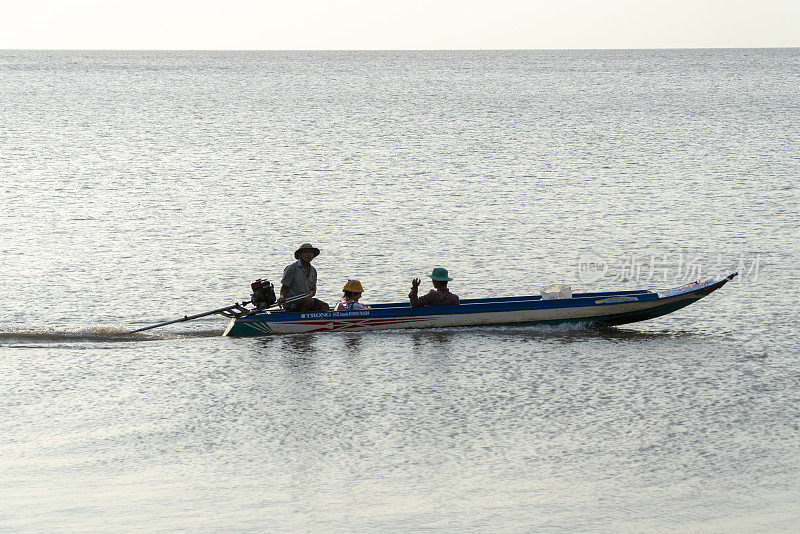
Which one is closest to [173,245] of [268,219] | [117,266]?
[117,266]

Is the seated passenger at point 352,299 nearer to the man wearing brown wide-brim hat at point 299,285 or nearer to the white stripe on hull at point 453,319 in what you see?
the white stripe on hull at point 453,319

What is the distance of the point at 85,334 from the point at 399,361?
569cm

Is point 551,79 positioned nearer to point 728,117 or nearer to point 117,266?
point 728,117

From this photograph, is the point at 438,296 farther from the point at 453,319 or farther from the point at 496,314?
the point at 496,314

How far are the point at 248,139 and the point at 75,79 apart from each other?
11232cm

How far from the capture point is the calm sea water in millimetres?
10805

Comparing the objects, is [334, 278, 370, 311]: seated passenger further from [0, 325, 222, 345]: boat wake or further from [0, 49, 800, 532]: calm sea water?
[0, 325, 222, 345]: boat wake

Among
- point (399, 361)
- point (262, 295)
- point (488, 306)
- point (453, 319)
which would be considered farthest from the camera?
point (262, 295)

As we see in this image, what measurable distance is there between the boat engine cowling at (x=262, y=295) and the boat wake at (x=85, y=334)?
35.3 inches

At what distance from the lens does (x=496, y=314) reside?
17.8m

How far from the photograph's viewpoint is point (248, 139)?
63469mm

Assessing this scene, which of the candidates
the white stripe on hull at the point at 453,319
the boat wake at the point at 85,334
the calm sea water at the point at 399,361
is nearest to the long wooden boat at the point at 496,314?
the white stripe on hull at the point at 453,319

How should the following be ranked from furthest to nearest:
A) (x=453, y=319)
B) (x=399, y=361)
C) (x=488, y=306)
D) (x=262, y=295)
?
(x=262, y=295) → (x=453, y=319) → (x=488, y=306) → (x=399, y=361)

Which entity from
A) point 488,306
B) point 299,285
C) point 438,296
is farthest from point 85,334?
point 488,306
